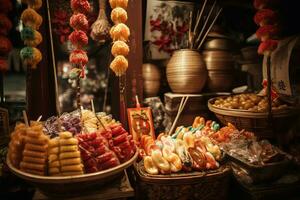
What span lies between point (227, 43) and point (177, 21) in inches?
43.5

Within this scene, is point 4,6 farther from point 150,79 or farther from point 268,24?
point 268,24

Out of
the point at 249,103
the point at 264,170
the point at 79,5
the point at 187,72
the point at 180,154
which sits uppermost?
the point at 79,5

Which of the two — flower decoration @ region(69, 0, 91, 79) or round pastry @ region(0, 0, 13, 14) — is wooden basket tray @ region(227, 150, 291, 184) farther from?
round pastry @ region(0, 0, 13, 14)

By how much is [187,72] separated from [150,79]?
783 millimetres

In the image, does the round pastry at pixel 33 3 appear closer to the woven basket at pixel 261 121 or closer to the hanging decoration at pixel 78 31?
the hanging decoration at pixel 78 31

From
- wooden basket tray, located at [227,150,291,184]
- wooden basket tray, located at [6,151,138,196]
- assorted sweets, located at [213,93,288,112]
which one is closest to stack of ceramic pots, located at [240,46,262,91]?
assorted sweets, located at [213,93,288,112]

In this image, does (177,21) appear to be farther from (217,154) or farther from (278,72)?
(217,154)

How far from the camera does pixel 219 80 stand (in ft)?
15.6

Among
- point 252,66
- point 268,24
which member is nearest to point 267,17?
point 268,24

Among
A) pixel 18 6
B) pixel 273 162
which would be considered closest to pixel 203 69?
pixel 273 162

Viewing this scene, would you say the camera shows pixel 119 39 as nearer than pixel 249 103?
Yes

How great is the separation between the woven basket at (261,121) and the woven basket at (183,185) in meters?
1.28

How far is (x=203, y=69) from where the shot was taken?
4.52 metres

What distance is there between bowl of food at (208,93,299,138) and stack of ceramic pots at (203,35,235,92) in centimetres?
65
